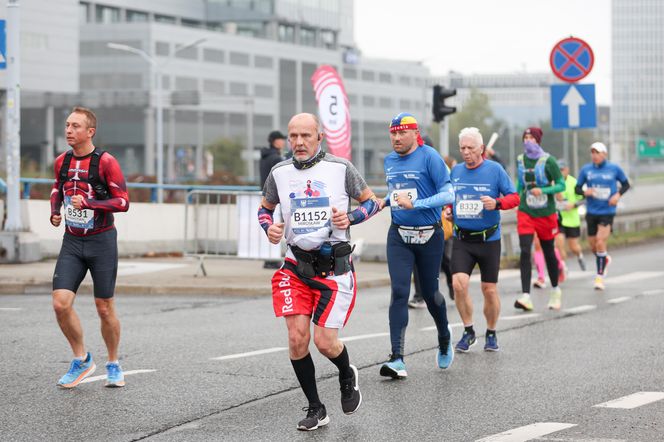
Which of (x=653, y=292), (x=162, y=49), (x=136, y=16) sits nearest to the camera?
(x=653, y=292)

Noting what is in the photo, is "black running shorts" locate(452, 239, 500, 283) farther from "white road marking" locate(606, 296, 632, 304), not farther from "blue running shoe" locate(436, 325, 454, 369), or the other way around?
"white road marking" locate(606, 296, 632, 304)

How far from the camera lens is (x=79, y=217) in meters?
8.56

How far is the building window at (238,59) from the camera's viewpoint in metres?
118

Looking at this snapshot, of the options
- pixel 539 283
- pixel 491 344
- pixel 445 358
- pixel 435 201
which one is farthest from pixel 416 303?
pixel 435 201

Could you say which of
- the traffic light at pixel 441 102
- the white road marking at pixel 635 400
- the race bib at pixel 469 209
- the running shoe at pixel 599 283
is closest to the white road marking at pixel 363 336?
the race bib at pixel 469 209

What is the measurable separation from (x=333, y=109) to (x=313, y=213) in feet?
42.5

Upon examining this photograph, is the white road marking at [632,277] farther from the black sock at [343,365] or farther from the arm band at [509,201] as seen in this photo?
the black sock at [343,365]

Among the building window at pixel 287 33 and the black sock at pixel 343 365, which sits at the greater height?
the building window at pixel 287 33

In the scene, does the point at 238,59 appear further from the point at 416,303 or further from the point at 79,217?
the point at 79,217

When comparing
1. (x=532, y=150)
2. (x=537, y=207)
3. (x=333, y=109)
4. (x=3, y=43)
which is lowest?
(x=537, y=207)

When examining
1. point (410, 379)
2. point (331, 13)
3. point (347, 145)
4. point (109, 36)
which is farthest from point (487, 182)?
point (331, 13)

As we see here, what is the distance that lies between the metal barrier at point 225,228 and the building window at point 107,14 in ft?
315

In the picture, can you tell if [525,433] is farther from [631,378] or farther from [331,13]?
[331,13]

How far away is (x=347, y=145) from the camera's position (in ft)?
65.2
